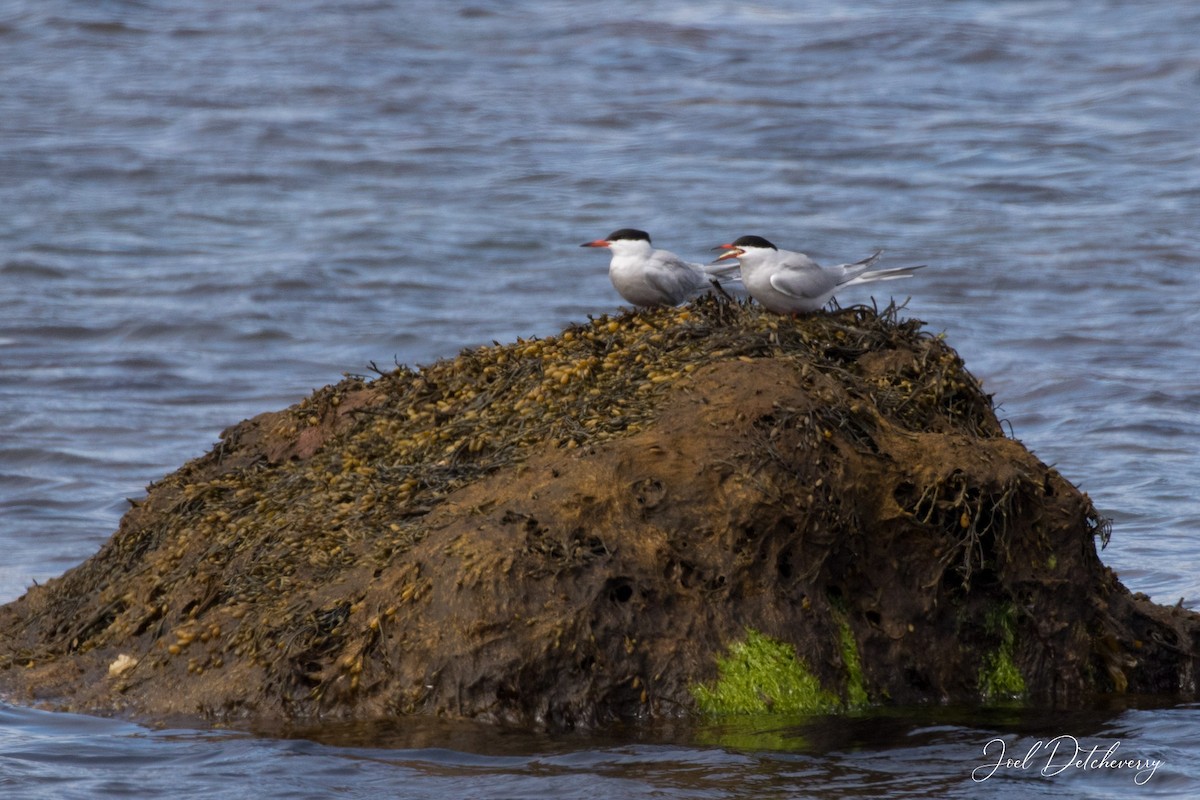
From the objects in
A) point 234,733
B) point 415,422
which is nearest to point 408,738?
point 234,733

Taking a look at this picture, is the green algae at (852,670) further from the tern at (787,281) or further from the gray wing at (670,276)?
the gray wing at (670,276)

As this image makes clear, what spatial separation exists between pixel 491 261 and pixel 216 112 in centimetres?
768

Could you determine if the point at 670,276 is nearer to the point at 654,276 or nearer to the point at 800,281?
the point at 654,276

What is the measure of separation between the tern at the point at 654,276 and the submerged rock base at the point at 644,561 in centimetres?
56

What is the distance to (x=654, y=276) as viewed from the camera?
7402 millimetres

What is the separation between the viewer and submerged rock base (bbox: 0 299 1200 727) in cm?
571

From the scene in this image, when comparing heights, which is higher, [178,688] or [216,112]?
[216,112]

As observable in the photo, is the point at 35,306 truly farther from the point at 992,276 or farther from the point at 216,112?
the point at 992,276

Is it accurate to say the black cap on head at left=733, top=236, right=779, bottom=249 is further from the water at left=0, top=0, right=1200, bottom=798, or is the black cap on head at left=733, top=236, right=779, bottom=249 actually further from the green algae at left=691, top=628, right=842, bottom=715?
the water at left=0, top=0, right=1200, bottom=798

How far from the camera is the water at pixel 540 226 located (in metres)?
5.63

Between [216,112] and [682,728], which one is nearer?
[682,728]

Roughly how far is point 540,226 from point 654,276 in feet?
38.4

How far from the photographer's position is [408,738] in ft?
18.2
